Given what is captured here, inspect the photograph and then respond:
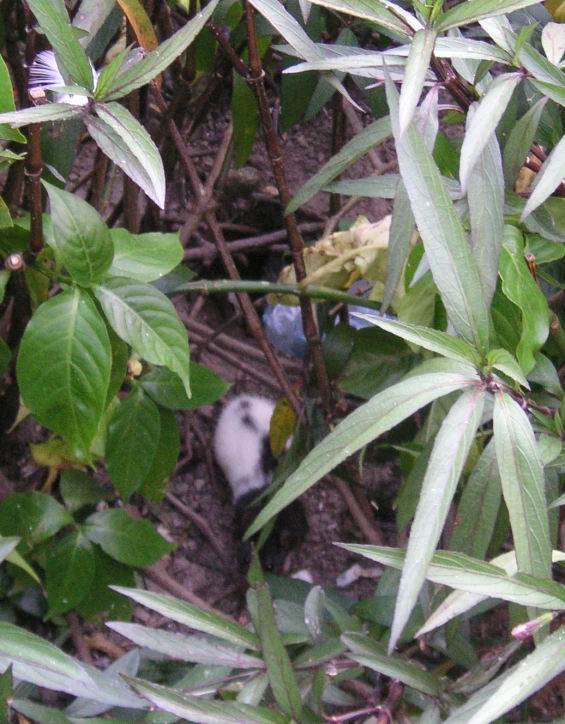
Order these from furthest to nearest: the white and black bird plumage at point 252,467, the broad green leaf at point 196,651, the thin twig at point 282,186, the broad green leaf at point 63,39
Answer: the white and black bird plumage at point 252,467 < the thin twig at point 282,186 < the broad green leaf at point 196,651 < the broad green leaf at point 63,39

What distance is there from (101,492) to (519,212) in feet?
2.37

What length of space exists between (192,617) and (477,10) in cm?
55

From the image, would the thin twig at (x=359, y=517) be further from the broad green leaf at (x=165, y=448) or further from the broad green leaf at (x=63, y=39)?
the broad green leaf at (x=63, y=39)

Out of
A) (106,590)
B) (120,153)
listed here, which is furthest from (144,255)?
(106,590)

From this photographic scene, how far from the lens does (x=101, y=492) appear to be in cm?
105

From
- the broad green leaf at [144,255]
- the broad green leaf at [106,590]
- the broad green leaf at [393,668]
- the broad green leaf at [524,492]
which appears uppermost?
the broad green leaf at [144,255]

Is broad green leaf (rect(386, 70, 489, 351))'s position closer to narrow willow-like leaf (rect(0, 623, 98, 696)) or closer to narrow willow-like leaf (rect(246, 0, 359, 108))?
narrow willow-like leaf (rect(246, 0, 359, 108))

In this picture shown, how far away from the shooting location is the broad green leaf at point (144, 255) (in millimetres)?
694

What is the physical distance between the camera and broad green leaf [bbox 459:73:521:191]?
50 cm

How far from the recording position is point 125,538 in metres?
0.97

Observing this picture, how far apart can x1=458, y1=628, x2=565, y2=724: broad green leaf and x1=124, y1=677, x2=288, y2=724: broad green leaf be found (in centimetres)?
20

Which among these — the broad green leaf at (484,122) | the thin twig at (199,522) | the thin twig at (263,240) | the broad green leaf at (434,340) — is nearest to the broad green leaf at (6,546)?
the broad green leaf at (434,340)

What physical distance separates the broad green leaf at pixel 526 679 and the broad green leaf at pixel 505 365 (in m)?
0.17

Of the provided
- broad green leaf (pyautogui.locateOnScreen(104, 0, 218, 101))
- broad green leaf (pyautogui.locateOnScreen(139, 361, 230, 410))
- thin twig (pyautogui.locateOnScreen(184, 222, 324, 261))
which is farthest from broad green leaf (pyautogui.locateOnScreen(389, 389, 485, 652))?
thin twig (pyautogui.locateOnScreen(184, 222, 324, 261))
